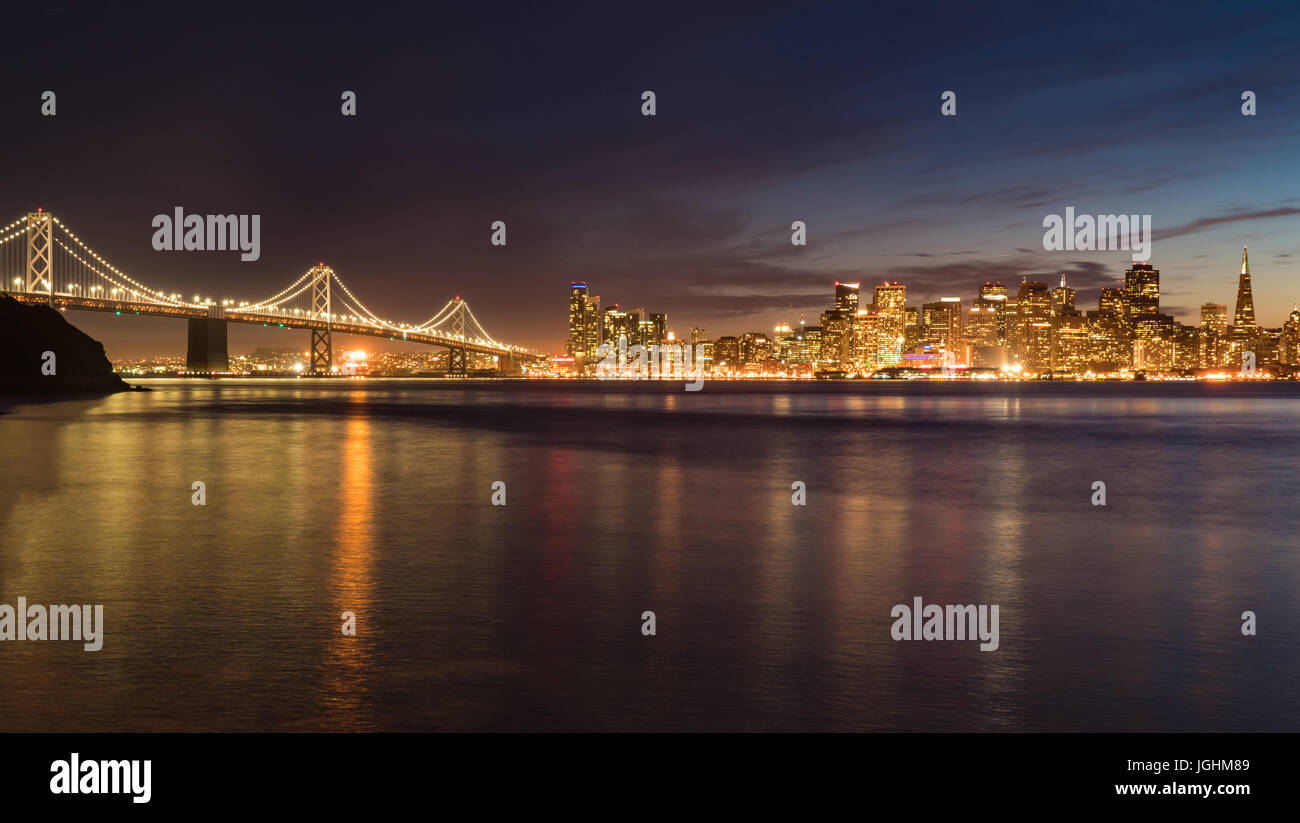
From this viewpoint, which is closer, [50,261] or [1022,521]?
[1022,521]

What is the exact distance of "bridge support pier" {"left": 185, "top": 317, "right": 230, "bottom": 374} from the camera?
138750mm

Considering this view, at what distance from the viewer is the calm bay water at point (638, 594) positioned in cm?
798

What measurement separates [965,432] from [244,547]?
45.1 m

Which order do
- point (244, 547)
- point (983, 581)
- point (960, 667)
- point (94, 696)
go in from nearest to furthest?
point (94, 696) < point (960, 667) < point (983, 581) < point (244, 547)

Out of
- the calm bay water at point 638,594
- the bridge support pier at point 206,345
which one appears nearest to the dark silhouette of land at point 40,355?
the bridge support pier at point 206,345

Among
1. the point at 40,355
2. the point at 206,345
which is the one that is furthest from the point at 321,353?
the point at 40,355

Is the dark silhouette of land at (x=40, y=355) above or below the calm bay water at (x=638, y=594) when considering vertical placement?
above

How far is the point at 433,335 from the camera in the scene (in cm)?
15988

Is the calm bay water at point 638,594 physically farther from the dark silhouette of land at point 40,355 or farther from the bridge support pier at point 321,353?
the bridge support pier at point 321,353

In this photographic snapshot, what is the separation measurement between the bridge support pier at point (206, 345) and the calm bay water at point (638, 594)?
11680 cm

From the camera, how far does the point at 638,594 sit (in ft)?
41.0

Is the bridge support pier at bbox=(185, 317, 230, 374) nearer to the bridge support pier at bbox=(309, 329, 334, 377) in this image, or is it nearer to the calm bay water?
the bridge support pier at bbox=(309, 329, 334, 377)
